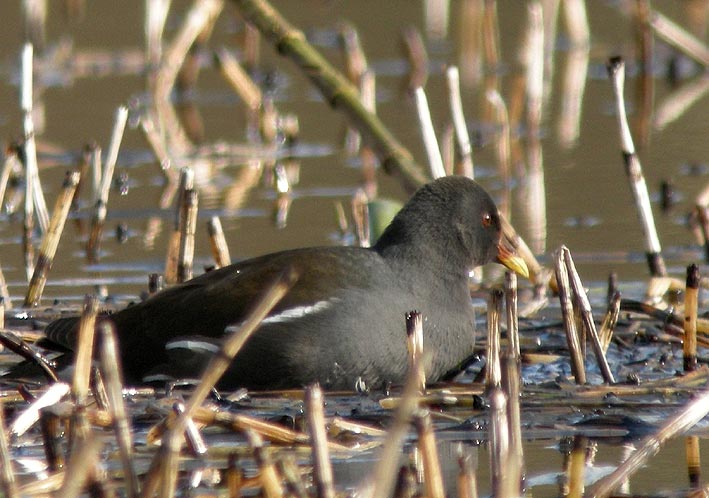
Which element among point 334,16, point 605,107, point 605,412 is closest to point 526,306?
point 605,412

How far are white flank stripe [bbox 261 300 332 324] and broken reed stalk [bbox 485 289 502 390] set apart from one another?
0.70 metres

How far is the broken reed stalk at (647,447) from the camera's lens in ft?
11.6

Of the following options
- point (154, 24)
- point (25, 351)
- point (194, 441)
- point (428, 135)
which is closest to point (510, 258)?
point (428, 135)

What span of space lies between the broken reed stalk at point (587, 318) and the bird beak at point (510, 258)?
654mm

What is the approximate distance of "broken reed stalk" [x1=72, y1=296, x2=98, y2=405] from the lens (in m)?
3.61

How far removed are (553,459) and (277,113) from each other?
716 centimetres

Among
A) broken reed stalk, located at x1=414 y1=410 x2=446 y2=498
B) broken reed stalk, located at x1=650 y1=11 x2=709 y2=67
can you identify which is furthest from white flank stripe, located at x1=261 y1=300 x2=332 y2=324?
broken reed stalk, located at x1=650 y1=11 x2=709 y2=67

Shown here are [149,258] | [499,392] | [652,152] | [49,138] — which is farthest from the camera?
[49,138]

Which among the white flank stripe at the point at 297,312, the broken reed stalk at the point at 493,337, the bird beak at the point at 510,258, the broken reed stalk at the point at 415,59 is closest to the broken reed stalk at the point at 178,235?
the white flank stripe at the point at 297,312

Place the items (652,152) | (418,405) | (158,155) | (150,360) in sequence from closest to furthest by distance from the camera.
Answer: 1. (418,405)
2. (150,360)
3. (158,155)
4. (652,152)

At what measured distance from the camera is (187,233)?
A: 585cm

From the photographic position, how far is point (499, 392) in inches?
128

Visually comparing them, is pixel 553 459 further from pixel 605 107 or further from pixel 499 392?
pixel 605 107

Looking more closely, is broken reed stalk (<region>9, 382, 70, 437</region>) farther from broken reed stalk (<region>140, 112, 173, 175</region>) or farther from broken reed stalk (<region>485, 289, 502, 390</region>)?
broken reed stalk (<region>140, 112, 173, 175</region>)
